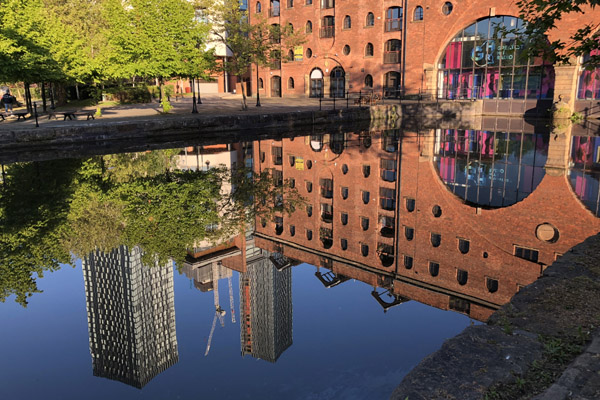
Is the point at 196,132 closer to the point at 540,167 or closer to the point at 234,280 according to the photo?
the point at 540,167

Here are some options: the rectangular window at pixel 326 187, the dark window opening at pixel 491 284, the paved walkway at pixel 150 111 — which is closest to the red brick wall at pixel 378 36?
the paved walkway at pixel 150 111

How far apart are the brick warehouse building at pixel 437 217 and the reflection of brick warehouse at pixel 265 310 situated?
24.6 inches

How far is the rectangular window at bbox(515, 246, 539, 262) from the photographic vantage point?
8.64 metres

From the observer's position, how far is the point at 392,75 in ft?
158

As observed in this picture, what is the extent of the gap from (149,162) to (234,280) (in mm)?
11484

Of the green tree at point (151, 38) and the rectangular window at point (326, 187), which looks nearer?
the rectangular window at point (326, 187)

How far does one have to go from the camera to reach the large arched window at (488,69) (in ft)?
129

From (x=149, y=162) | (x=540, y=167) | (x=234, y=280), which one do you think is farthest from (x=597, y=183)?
(x=149, y=162)

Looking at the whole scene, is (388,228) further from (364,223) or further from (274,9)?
(274,9)

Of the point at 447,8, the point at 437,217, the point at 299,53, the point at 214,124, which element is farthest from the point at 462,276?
the point at 299,53

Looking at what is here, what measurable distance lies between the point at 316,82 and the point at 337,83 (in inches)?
105

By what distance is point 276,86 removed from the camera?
58.2 meters

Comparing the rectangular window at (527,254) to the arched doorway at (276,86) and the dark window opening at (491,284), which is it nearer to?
the dark window opening at (491,284)

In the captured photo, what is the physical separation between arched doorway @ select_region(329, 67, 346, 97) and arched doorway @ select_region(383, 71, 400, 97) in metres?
4.81
